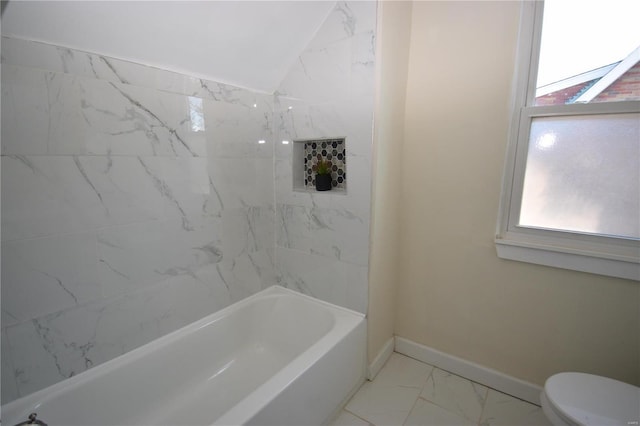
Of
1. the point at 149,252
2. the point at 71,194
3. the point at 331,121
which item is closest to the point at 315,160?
the point at 331,121

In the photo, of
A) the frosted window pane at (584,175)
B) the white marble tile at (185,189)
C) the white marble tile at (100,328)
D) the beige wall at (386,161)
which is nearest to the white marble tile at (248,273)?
the white marble tile at (100,328)

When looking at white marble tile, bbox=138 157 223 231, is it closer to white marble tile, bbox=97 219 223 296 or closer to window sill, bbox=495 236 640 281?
white marble tile, bbox=97 219 223 296

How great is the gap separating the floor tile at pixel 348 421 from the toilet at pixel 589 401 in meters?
0.83

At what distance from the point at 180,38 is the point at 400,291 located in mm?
1950

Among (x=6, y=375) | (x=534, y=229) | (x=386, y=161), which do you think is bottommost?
(x=6, y=375)

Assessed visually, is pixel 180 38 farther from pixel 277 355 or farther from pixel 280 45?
pixel 277 355

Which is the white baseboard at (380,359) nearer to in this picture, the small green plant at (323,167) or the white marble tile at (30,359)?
the small green plant at (323,167)

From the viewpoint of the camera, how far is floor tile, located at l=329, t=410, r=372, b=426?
4.96 feet

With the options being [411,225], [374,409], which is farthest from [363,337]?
[411,225]

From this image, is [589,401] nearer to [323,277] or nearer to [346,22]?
[323,277]

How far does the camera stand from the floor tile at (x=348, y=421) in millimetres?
1511

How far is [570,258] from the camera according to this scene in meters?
1.45

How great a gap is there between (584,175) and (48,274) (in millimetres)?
2457

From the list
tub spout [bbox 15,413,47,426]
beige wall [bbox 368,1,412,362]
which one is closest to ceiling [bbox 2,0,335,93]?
beige wall [bbox 368,1,412,362]
